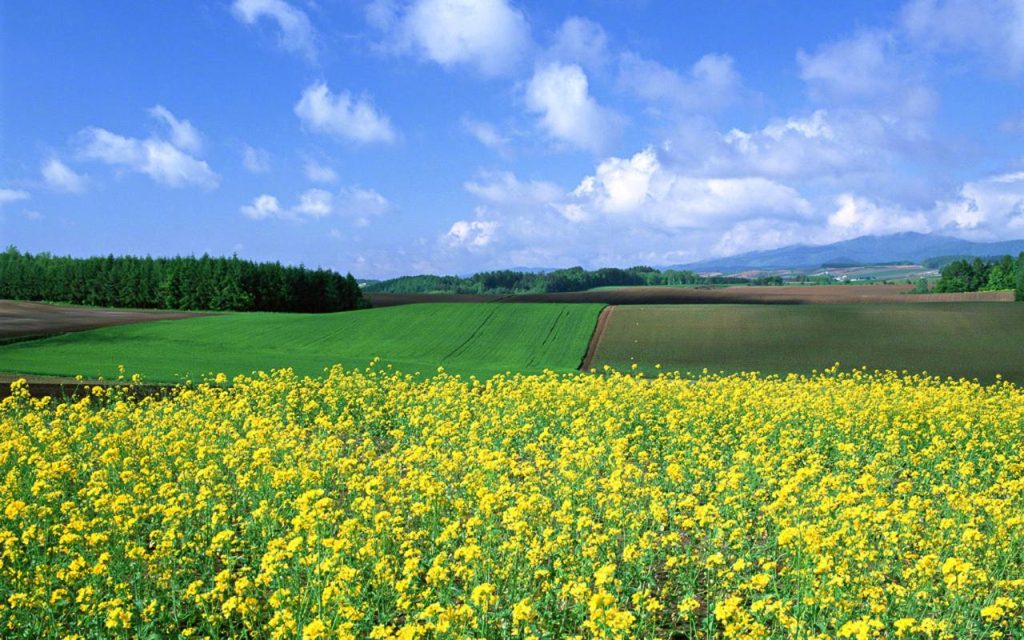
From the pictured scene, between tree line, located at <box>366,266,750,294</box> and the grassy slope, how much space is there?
85929 millimetres

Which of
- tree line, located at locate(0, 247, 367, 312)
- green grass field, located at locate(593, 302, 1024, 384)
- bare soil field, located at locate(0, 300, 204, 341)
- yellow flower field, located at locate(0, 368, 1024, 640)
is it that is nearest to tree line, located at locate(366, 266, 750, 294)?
tree line, located at locate(0, 247, 367, 312)

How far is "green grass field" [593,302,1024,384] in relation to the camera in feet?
136

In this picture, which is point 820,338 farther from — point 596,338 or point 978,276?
point 978,276

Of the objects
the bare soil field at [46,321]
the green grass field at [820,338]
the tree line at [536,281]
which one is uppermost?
the tree line at [536,281]

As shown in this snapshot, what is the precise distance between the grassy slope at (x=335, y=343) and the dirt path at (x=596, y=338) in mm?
553

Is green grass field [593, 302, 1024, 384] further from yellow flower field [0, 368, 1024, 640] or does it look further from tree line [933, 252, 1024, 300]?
tree line [933, 252, 1024, 300]

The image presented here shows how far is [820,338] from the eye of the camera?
157 ft

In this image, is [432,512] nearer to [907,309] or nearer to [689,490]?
[689,490]

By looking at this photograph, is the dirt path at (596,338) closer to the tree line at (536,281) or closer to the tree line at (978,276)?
the tree line at (978,276)

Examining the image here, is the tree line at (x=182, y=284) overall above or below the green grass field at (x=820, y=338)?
A: above

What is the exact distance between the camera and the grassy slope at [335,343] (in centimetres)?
3562

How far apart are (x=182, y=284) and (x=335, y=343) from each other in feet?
181

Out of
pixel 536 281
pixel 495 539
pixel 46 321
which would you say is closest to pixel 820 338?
pixel 495 539

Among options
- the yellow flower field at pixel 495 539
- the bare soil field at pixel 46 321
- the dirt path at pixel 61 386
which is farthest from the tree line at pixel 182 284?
the yellow flower field at pixel 495 539
